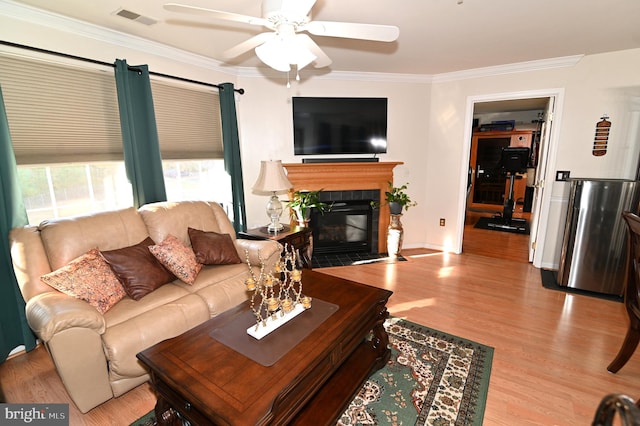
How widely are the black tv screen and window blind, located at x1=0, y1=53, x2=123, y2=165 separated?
2.06 m

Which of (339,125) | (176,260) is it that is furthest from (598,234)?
(176,260)

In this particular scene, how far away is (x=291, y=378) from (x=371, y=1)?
2.40 m

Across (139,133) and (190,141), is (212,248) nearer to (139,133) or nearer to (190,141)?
(139,133)

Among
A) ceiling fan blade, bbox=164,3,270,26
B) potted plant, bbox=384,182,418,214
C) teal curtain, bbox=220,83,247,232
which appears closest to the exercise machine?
potted plant, bbox=384,182,418,214

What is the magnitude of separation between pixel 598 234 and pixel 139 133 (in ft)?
15.1

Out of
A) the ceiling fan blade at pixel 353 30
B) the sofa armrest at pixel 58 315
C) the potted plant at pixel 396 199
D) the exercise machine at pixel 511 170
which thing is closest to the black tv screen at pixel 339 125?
the potted plant at pixel 396 199

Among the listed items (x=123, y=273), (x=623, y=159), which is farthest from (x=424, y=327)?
(x=623, y=159)

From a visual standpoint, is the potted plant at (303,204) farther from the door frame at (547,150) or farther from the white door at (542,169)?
the white door at (542,169)

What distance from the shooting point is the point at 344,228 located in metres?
4.41

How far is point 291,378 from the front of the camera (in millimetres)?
1287

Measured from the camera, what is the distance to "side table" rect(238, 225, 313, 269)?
10.4ft

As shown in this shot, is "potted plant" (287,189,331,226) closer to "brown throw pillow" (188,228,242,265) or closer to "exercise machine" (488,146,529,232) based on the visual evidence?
"brown throw pillow" (188,228,242,265)

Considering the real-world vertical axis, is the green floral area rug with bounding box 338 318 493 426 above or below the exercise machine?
below

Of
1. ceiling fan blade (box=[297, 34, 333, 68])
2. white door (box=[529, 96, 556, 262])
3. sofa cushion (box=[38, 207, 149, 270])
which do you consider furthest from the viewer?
white door (box=[529, 96, 556, 262])
